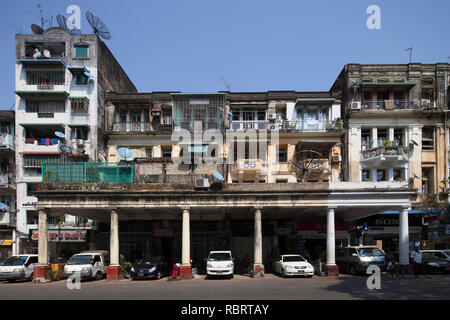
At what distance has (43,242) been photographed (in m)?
Result: 26.2

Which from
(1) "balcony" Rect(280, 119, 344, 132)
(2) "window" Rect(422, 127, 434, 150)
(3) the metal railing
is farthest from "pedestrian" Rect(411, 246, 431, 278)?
(3) the metal railing

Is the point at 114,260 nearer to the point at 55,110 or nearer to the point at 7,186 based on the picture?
the point at 7,186

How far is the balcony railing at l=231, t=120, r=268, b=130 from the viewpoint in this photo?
37.1 meters

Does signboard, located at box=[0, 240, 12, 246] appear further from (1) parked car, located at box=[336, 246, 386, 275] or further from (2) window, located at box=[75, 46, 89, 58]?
(1) parked car, located at box=[336, 246, 386, 275]

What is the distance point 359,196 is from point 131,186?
1437cm

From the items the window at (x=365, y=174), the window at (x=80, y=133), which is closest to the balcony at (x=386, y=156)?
the window at (x=365, y=174)

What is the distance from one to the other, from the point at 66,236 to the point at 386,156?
28.2 metres

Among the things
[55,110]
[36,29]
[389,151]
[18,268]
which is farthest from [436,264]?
[36,29]

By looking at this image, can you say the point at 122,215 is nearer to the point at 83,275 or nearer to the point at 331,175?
the point at 83,275

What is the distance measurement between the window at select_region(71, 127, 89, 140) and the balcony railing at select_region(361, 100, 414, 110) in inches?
982

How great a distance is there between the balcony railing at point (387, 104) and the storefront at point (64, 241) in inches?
1061

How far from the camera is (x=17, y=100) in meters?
38.4

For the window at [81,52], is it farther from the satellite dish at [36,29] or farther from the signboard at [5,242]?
the signboard at [5,242]
